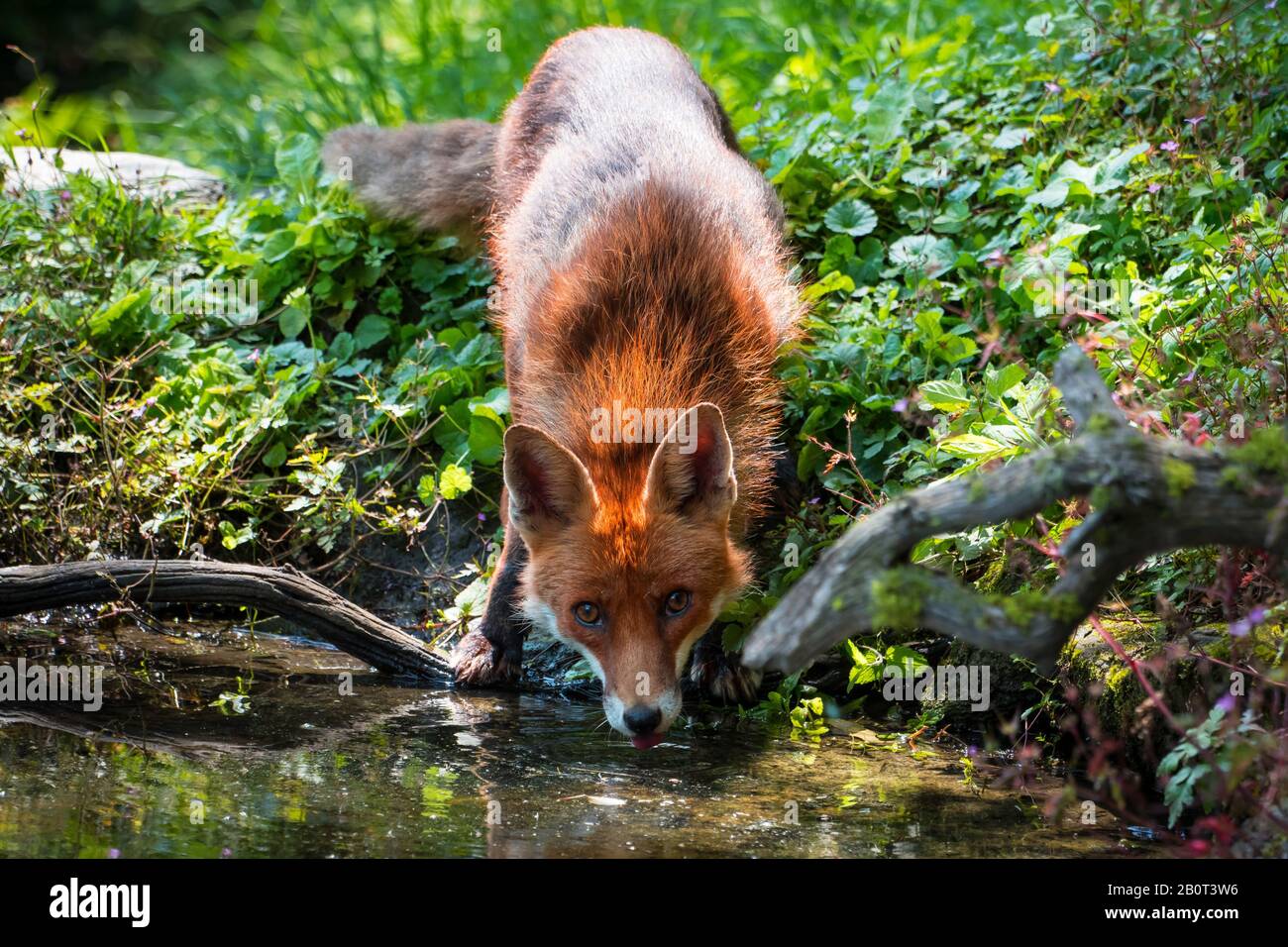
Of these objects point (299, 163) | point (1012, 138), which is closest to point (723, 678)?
point (1012, 138)

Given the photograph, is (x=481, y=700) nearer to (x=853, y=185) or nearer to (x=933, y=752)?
(x=933, y=752)

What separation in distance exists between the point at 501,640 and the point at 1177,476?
3.06 m

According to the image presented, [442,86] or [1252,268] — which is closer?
[1252,268]

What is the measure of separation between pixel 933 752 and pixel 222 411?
3520 millimetres

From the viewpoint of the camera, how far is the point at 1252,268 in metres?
4.88

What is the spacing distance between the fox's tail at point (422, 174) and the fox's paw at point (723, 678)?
9.55 feet

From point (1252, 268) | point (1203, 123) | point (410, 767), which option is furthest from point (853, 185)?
point (410, 767)

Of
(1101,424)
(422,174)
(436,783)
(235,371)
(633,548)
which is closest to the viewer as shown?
(1101,424)

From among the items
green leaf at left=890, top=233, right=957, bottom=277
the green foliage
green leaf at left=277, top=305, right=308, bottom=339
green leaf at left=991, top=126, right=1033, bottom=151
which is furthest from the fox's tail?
green leaf at left=991, top=126, right=1033, bottom=151

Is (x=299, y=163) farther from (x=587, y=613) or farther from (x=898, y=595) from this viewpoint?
(x=898, y=595)

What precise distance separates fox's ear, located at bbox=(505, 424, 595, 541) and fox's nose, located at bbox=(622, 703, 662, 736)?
72 centimetres

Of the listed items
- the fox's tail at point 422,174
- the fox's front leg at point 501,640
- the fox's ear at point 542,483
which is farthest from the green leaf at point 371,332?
the fox's ear at point 542,483

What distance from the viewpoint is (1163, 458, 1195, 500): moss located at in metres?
2.79

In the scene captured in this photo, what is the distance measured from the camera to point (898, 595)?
2.82m
